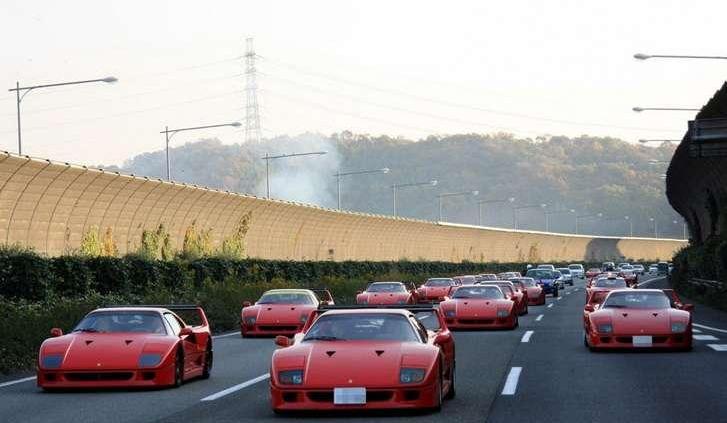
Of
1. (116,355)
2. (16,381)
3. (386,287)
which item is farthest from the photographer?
(386,287)

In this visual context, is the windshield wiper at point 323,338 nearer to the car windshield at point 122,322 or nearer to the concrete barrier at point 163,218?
the car windshield at point 122,322

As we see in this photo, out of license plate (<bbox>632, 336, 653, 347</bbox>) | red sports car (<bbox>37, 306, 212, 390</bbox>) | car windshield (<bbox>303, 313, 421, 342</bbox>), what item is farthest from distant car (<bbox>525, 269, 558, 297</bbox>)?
car windshield (<bbox>303, 313, 421, 342</bbox>)

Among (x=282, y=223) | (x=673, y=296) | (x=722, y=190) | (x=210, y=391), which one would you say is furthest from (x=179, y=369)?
(x=282, y=223)

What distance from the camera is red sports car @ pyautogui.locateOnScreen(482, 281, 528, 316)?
38725 millimetres

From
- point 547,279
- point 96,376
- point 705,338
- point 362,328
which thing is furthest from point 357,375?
point 547,279

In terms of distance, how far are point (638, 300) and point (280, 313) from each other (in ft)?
32.4

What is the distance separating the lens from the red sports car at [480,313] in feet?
110

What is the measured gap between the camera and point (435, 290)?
58.3 m

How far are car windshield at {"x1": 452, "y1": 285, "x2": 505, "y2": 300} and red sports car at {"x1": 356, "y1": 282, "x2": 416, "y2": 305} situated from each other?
31.6ft

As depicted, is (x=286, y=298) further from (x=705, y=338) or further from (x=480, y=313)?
(x=705, y=338)

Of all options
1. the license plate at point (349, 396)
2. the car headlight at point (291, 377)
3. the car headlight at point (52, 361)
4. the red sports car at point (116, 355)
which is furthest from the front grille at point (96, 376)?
the license plate at point (349, 396)

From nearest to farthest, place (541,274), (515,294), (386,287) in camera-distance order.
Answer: (515,294) → (386,287) → (541,274)

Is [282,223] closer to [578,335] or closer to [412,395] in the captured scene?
[578,335]

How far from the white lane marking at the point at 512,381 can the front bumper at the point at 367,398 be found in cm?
308
